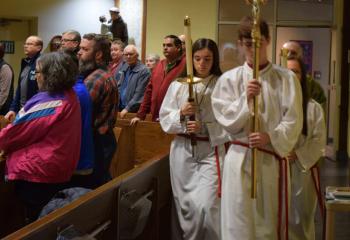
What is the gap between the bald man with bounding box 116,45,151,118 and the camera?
20.2 feet

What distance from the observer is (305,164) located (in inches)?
146

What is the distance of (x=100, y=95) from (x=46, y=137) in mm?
770

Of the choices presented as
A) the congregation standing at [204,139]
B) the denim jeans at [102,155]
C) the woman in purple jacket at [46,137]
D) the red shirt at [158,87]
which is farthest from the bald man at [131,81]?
the woman in purple jacket at [46,137]

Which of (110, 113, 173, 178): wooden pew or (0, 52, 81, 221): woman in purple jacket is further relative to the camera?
(110, 113, 173, 178): wooden pew

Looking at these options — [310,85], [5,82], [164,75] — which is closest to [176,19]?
[5,82]

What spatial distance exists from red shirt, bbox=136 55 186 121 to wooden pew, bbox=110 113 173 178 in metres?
0.29

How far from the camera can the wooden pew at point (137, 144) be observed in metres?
5.02

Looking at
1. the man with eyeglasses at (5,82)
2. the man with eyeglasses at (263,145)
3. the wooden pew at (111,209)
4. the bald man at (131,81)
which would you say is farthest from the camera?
the man with eyeglasses at (5,82)

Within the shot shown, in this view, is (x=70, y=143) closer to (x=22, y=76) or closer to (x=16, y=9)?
(x=22, y=76)

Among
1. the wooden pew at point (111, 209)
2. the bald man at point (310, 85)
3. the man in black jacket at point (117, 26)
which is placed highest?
the man in black jacket at point (117, 26)

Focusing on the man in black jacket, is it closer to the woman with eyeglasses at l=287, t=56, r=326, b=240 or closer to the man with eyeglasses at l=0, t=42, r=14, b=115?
the man with eyeglasses at l=0, t=42, r=14, b=115

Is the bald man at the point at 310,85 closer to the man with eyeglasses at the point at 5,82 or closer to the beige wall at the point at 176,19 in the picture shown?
the man with eyeglasses at the point at 5,82

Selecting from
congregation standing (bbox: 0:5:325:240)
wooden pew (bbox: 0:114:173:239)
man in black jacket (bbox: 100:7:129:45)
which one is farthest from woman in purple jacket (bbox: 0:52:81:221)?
man in black jacket (bbox: 100:7:129:45)

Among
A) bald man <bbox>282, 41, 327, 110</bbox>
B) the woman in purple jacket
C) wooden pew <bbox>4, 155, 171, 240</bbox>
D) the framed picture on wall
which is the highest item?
the framed picture on wall
